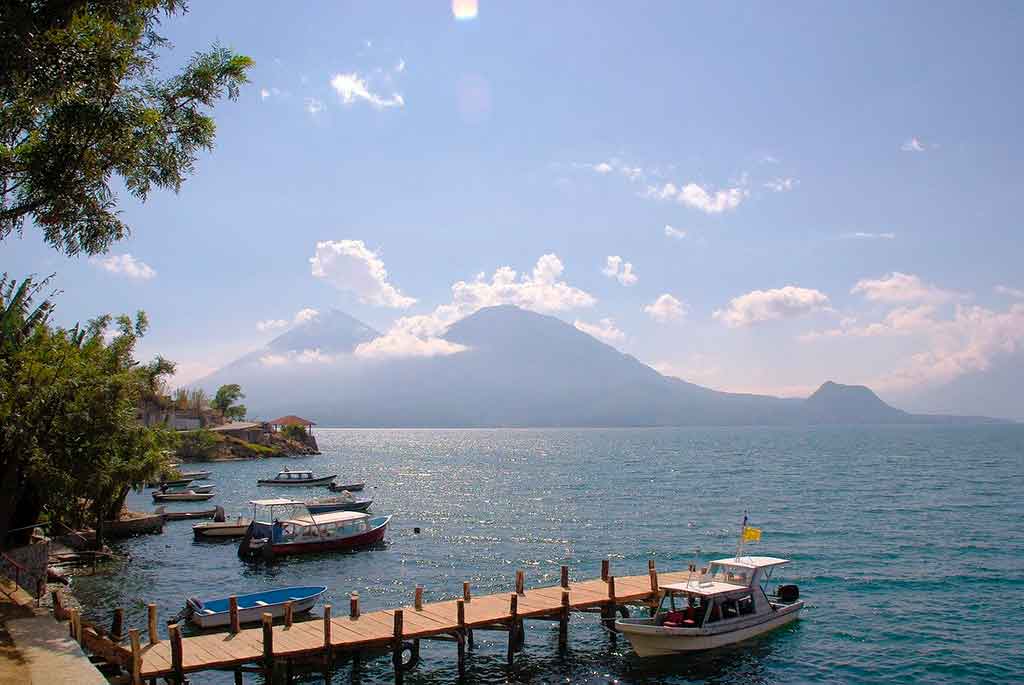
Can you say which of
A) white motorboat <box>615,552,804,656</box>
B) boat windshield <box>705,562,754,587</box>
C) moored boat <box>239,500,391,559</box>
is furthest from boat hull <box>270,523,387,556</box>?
boat windshield <box>705,562,754,587</box>

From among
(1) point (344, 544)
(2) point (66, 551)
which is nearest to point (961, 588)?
(1) point (344, 544)

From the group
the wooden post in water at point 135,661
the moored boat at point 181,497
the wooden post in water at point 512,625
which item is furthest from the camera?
the moored boat at point 181,497

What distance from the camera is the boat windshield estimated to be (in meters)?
30.7

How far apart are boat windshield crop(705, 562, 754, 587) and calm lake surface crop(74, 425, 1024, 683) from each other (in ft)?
8.07

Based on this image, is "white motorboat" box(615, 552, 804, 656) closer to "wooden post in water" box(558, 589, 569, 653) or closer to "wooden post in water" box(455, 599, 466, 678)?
"wooden post in water" box(558, 589, 569, 653)

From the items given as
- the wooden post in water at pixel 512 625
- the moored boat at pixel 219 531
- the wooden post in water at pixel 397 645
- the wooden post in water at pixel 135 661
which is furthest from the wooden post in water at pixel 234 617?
the moored boat at pixel 219 531

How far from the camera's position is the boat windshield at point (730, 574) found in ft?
101

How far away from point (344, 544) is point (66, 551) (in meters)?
17.0

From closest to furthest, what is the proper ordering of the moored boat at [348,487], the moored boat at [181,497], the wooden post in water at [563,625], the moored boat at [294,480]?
the wooden post in water at [563,625] < the moored boat at [181,497] < the moored boat at [348,487] < the moored boat at [294,480]

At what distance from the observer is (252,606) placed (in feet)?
99.4

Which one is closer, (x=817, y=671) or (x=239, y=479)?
(x=817, y=671)

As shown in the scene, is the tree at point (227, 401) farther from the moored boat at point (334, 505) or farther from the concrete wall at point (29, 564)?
the concrete wall at point (29, 564)

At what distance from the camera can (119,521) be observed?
56.1 m

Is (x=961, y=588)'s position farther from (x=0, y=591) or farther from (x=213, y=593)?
(x=0, y=591)
